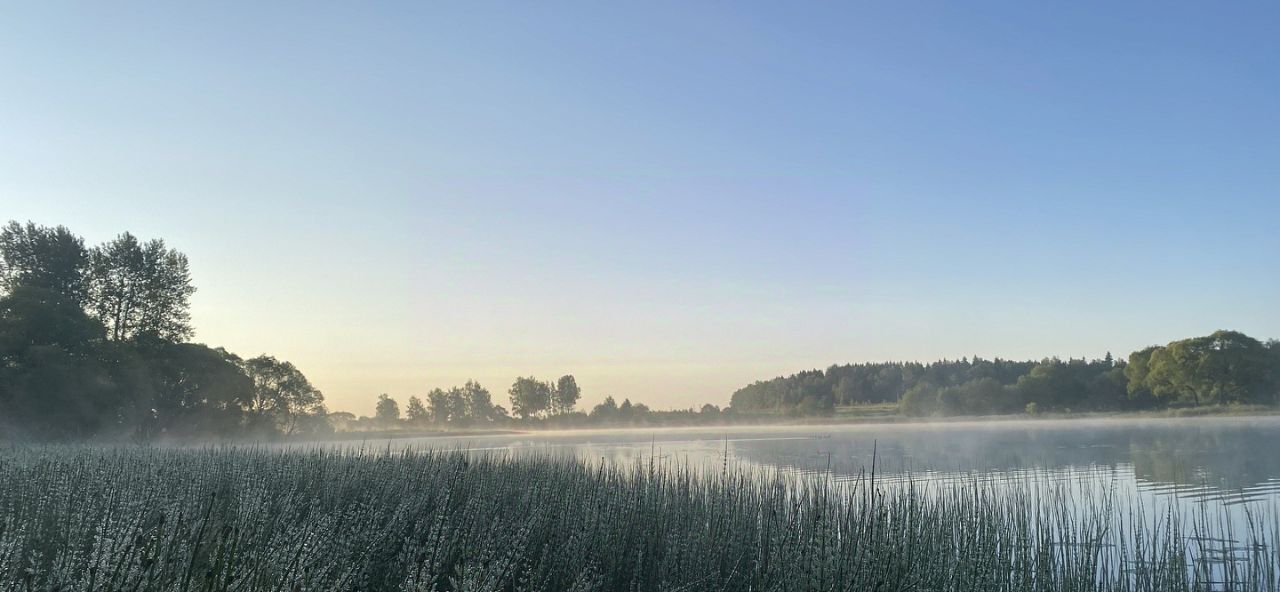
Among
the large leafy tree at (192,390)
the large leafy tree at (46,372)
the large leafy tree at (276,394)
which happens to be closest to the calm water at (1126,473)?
the large leafy tree at (46,372)

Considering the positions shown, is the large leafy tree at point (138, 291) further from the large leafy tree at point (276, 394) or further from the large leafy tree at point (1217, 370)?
the large leafy tree at point (1217, 370)

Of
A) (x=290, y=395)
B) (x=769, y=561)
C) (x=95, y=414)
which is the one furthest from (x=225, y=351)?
(x=769, y=561)

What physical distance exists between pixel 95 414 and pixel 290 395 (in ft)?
68.9

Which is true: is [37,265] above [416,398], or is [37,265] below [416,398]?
above

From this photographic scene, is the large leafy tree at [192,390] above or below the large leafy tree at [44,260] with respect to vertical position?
below

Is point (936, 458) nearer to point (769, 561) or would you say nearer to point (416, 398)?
point (769, 561)

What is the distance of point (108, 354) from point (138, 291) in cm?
767

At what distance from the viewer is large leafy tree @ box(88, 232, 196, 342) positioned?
42469 mm

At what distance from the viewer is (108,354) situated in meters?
37.3

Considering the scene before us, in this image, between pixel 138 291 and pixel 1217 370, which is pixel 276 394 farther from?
pixel 1217 370

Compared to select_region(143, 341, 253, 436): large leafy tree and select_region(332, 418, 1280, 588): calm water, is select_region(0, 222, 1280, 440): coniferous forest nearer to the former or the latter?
select_region(143, 341, 253, 436): large leafy tree

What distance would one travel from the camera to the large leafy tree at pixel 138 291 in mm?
42469

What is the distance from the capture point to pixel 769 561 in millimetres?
6391

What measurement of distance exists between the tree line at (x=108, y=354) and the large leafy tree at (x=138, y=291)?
57 mm
